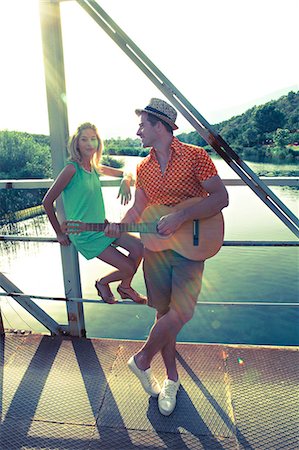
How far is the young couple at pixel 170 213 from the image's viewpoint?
1.69m

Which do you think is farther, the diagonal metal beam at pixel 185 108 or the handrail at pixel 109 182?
the handrail at pixel 109 182

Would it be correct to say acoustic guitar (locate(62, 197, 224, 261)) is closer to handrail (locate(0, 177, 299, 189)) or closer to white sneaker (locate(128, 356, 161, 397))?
handrail (locate(0, 177, 299, 189))

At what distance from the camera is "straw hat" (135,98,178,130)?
1681mm

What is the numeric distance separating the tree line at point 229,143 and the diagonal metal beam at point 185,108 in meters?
0.05

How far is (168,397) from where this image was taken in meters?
1.87

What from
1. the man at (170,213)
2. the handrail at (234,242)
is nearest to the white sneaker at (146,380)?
the man at (170,213)

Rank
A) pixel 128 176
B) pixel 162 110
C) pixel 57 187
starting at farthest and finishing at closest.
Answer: pixel 128 176
pixel 57 187
pixel 162 110

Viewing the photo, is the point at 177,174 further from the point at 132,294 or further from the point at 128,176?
the point at 132,294

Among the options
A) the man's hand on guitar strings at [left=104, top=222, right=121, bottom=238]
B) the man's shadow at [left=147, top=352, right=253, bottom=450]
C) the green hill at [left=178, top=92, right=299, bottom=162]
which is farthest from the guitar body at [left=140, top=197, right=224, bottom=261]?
the man's shadow at [left=147, top=352, right=253, bottom=450]

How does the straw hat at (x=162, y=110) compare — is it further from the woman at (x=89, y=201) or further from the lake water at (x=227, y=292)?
the lake water at (x=227, y=292)

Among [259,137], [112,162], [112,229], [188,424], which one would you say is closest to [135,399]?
[188,424]

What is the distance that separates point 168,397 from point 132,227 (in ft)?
3.06

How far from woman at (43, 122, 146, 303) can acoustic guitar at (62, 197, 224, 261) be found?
268mm

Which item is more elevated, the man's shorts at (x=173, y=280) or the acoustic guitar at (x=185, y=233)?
the acoustic guitar at (x=185, y=233)
